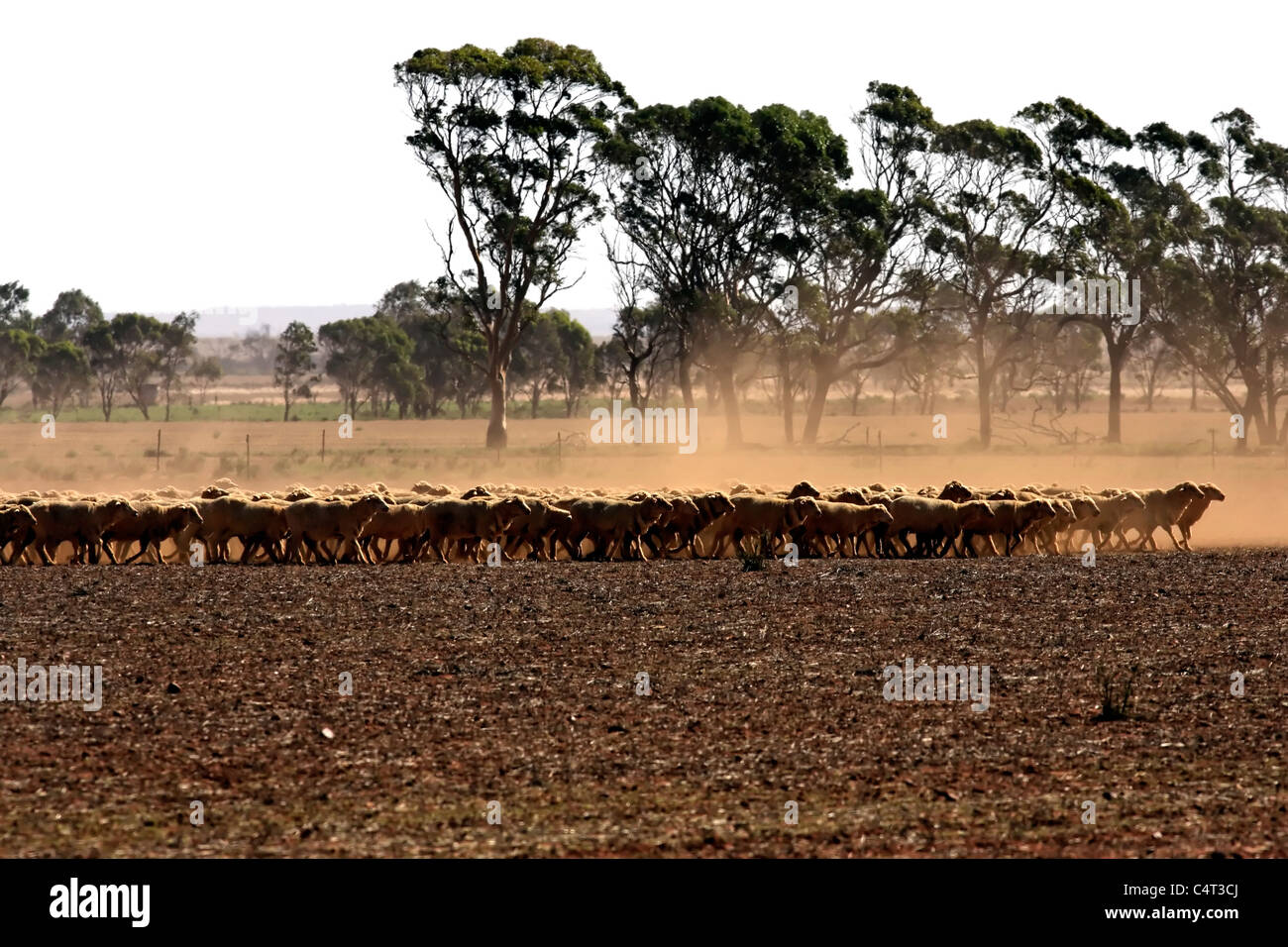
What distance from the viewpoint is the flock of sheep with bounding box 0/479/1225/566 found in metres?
26.0

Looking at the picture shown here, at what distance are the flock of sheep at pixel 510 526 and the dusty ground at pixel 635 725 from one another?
4.13m

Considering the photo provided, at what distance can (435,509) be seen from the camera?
2648 centimetres

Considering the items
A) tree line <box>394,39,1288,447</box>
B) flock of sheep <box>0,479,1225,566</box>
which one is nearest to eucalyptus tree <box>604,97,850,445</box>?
tree line <box>394,39,1288,447</box>

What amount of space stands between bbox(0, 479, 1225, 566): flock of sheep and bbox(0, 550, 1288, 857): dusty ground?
13.6 ft

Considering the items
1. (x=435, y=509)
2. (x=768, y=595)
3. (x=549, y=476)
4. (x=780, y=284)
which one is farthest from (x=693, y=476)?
(x=768, y=595)

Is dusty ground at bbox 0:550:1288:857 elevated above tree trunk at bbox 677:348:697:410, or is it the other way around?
tree trunk at bbox 677:348:697:410

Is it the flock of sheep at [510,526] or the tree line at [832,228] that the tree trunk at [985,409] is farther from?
the flock of sheep at [510,526]

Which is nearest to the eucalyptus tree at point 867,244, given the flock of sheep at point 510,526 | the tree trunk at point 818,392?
the tree trunk at point 818,392

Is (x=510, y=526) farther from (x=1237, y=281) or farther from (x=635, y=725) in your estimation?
(x=1237, y=281)

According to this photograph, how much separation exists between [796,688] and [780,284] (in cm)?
5732

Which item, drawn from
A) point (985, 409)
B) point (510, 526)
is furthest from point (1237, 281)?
point (510, 526)

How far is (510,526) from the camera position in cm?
2681

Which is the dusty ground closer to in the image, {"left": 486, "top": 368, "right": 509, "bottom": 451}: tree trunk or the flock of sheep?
the flock of sheep

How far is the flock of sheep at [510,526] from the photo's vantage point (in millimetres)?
Answer: 25969
